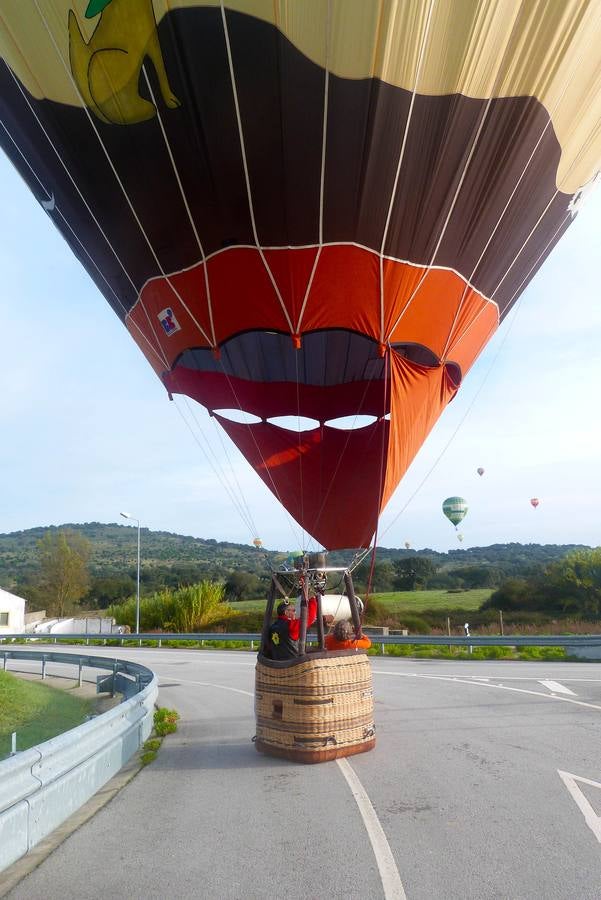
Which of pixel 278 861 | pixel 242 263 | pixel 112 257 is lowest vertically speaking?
pixel 278 861

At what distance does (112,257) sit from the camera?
11.6 m

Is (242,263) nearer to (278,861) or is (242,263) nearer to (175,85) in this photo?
(175,85)

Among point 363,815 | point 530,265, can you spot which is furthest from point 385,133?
point 363,815

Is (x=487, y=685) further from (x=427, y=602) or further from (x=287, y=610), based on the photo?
(x=427, y=602)

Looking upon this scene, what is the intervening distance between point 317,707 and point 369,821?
200cm

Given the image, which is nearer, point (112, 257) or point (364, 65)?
point (364, 65)

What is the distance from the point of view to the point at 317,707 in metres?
7.29

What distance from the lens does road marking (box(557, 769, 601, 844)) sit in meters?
4.94

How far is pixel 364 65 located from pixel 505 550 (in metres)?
123

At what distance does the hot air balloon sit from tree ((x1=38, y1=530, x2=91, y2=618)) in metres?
59.3

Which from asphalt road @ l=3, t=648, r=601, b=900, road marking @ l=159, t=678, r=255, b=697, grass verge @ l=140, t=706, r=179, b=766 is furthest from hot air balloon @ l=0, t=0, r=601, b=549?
road marking @ l=159, t=678, r=255, b=697

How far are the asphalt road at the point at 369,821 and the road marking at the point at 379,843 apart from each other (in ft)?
0.05

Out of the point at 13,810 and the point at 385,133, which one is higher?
the point at 385,133

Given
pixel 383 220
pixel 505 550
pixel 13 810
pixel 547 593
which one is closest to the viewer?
pixel 13 810
